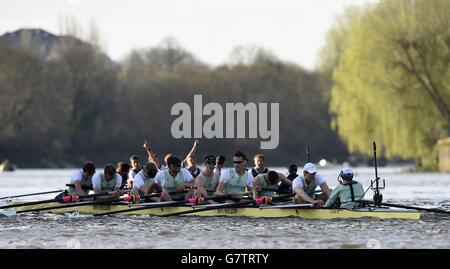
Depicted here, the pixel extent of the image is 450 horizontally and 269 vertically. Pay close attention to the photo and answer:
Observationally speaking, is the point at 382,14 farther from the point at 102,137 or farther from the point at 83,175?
the point at 102,137

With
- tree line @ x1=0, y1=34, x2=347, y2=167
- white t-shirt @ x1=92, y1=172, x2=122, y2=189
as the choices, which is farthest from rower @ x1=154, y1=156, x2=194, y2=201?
tree line @ x1=0, y1=34, x2=347, y2=167

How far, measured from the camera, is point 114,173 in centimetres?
2634

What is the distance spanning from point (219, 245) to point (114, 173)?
7.33 metres

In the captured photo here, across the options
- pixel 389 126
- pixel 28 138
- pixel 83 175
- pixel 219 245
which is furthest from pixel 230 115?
pixel 219 245

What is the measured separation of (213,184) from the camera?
87.2ft

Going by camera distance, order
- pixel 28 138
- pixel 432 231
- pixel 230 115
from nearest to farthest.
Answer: pixel 432 231 → pixel 28 138 → pixel 230 115

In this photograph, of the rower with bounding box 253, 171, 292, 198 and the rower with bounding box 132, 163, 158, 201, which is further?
the rower with bounding box 132, 163, 158, 201

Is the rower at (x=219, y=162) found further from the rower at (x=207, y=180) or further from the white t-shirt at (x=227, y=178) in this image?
the white t-shirt at (x=227, y=178)

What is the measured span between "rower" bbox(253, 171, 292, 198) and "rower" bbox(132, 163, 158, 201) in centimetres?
261

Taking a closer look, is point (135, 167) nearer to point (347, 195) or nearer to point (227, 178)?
point (227, 178)

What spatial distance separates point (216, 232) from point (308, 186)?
273 cm

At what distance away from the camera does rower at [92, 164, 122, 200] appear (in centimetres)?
2602

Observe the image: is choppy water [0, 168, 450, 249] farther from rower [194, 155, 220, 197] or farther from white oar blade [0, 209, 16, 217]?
rower [194, 155, 220, 197]
